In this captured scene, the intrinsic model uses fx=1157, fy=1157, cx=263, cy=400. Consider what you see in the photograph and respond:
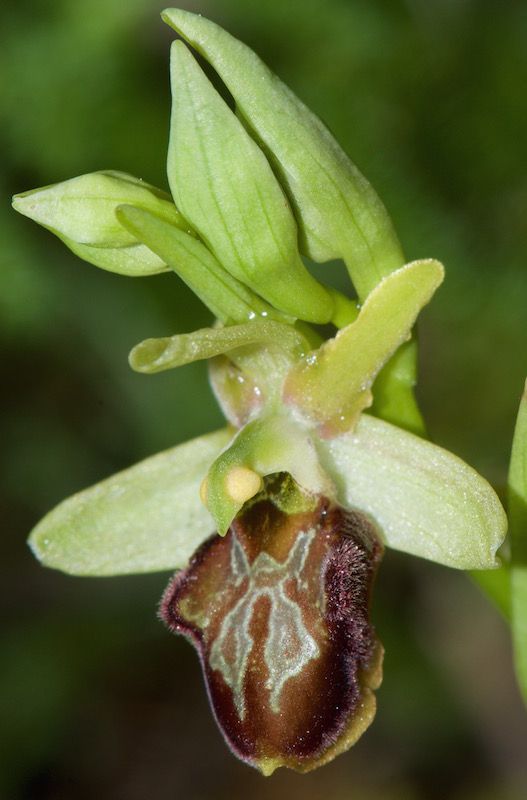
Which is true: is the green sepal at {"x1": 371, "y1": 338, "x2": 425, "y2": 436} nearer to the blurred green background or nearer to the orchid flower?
the orchid flower

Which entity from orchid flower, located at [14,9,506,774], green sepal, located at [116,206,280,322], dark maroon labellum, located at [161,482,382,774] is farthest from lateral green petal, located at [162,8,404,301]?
dark maroon labellum, located at [161,482,382,774]

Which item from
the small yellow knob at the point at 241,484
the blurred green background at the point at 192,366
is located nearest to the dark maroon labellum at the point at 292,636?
the small yellow knob at the point at 241,484

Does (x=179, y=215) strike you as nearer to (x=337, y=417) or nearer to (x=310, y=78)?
(x=337, y=417)

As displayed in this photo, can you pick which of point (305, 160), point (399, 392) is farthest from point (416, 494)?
point (305, 160)

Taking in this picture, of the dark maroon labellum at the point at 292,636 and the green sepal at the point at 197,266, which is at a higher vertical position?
the green sepal at the point at 197,266

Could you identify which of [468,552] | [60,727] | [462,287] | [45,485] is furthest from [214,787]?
[468,552]

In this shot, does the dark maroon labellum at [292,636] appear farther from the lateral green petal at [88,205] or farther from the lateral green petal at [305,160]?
the lateral green petal at [88,205]

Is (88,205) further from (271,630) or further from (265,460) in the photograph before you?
(271,630)
